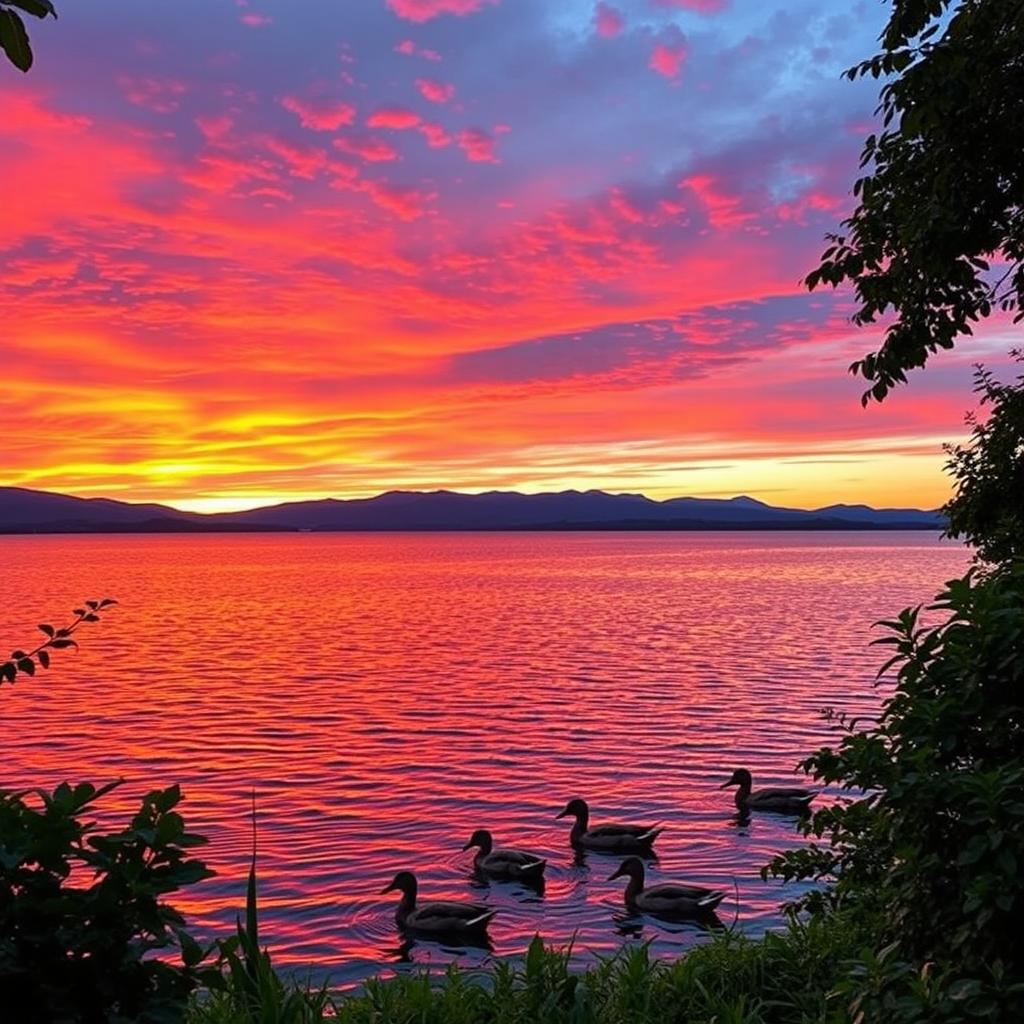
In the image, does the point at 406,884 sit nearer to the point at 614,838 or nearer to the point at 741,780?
the point at 614,838

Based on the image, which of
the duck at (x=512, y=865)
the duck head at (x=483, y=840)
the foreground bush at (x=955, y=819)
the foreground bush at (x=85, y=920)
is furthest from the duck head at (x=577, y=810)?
the foreground bush at (x=85, y=920)

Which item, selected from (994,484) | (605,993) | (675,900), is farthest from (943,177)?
(675,900)

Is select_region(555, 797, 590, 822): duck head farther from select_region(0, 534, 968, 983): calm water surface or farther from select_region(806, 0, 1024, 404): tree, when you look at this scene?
select_region(806, 0, 1024, 404): tree

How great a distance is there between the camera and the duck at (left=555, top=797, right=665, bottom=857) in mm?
19156

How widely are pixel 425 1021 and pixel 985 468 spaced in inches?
341

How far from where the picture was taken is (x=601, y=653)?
50.1 m

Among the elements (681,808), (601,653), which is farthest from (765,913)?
(601,653)

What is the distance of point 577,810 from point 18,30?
65.4 ft

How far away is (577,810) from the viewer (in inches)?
822

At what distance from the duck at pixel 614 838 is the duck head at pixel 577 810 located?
16 cm

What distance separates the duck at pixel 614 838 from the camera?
19.2 meters

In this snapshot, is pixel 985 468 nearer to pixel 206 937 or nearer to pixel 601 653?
pixel 206 937

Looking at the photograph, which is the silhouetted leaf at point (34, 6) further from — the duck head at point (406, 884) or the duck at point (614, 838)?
the duck at point (614, 838)

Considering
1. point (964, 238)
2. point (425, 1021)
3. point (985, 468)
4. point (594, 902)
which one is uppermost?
point (964, 238)
